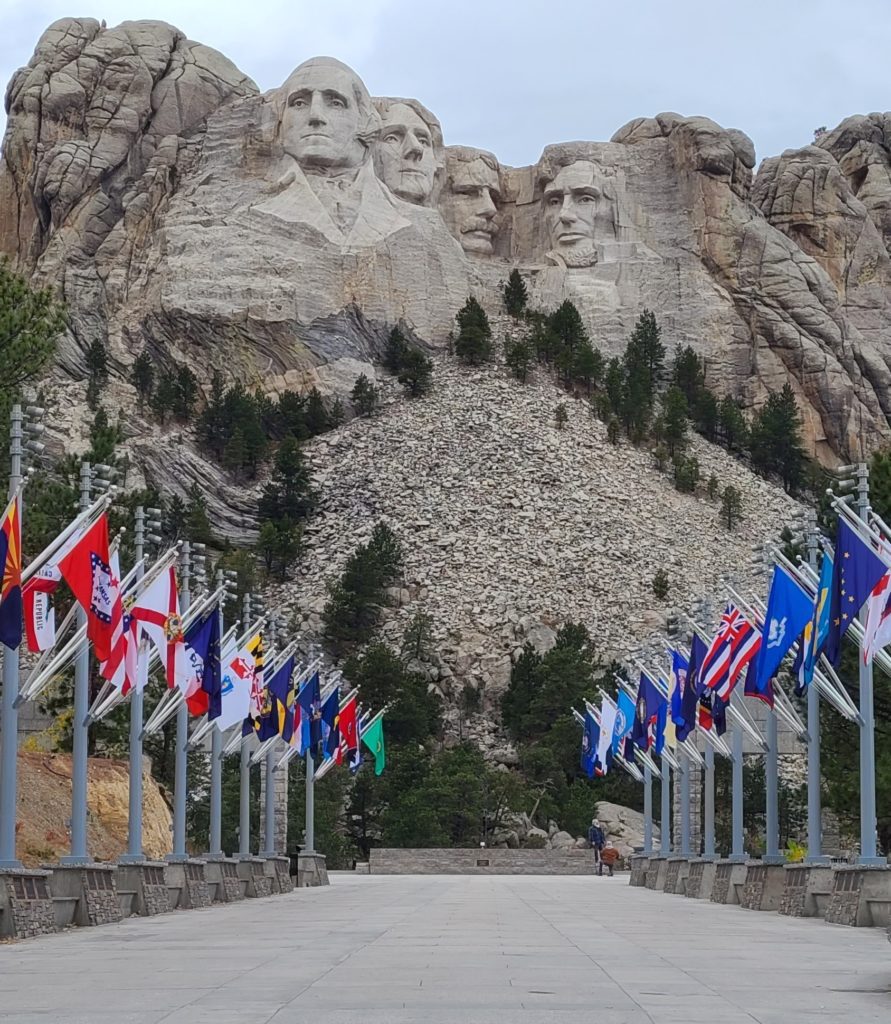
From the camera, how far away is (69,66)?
139 meters

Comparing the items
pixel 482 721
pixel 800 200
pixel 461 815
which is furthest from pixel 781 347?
pixel 461 815

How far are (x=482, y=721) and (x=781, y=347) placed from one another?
1867 inches

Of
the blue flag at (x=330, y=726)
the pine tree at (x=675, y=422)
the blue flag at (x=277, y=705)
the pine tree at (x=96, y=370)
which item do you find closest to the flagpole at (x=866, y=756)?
the blue flag at (x=277, y=705)

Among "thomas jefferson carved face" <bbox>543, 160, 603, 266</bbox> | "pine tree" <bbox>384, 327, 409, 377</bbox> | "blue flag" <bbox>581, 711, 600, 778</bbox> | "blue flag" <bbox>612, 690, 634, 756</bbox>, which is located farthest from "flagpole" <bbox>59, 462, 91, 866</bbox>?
"thomas jefferson carved face" <bbox>543, 160, 603, 266</bbox>

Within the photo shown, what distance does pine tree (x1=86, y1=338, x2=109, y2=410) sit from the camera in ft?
405

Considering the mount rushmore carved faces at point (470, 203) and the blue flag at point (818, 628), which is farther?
the mount rushmore carved faces at point (470, 203)

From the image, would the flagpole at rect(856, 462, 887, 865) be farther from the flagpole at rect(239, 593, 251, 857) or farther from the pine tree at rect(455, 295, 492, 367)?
the pine tree at rect(455, 295, 492, 367)

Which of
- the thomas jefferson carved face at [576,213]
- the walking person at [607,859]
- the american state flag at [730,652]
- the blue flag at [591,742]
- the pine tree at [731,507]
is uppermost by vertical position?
the thomas jefferson carved face at [576,213]

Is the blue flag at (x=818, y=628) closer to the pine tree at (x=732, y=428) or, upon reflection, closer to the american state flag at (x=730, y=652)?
the american state flag at (x=730, y=652)

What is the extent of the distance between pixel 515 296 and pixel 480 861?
66812mm

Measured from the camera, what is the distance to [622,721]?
56219 mm

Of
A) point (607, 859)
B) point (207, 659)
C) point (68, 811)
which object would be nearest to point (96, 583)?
point (207, 659)

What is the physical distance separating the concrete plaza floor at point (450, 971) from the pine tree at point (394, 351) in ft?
332

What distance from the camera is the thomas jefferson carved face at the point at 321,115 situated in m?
134
